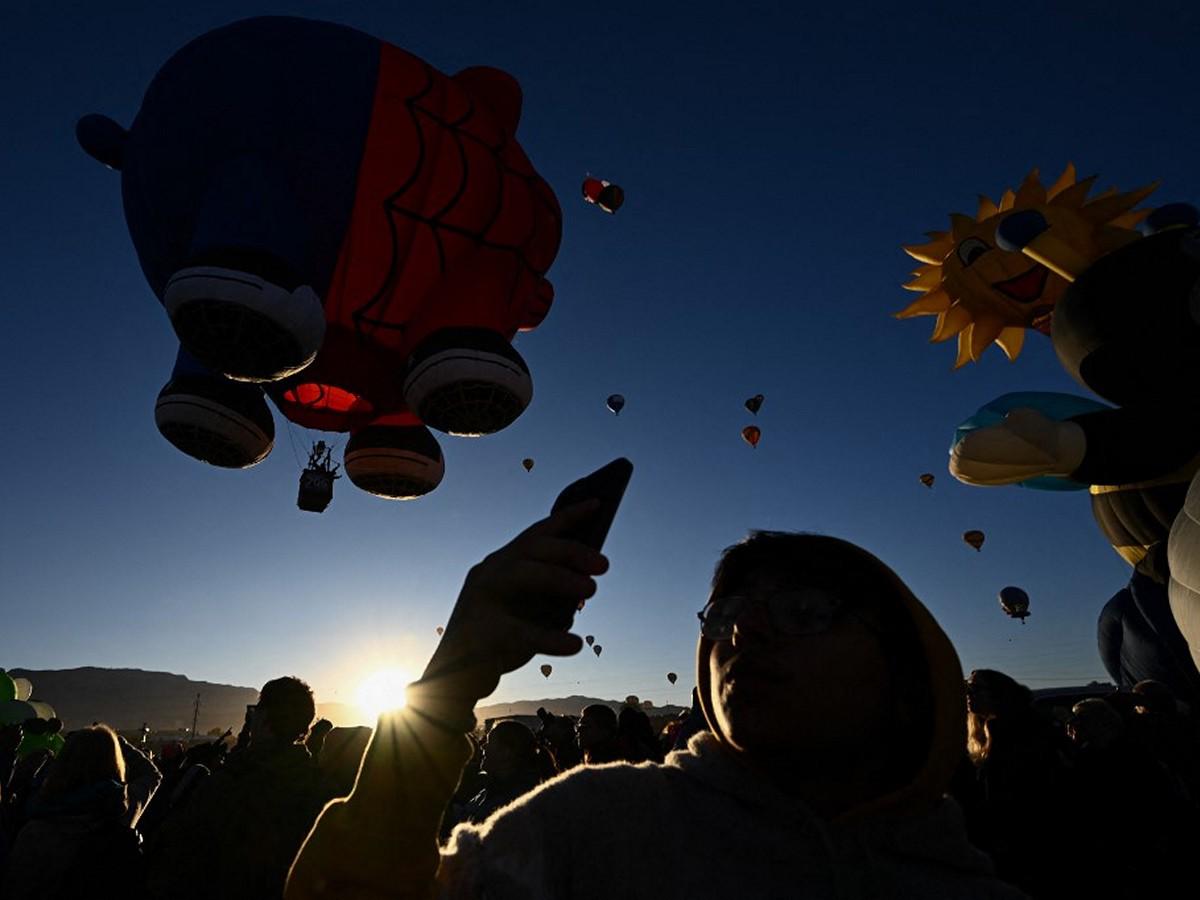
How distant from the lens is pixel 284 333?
508 centimetres

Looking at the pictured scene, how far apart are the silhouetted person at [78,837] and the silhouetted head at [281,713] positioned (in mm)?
664

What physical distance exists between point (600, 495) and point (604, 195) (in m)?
11.1

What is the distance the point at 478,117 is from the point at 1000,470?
506cm

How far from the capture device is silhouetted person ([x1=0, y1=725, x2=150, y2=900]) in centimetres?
310

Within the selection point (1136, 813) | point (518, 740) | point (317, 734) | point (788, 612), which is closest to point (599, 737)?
point (518, 740)

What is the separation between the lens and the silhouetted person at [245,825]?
9.45 ft

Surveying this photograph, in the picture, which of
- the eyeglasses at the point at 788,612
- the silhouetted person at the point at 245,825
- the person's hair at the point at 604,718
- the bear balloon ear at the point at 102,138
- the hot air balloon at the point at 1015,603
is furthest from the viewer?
the hot air balloon at the point at 1015,603

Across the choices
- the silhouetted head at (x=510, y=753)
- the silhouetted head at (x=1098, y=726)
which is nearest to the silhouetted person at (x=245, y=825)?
the silhouetted head at (x=510, y=753)

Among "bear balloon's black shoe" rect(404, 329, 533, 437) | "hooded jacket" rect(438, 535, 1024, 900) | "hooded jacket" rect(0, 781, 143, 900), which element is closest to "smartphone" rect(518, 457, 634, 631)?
"hooded jacket" rect(438, 535, 1024, 900)

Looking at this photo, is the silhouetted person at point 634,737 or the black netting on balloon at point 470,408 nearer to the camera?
the silhouetted person at point 634,737

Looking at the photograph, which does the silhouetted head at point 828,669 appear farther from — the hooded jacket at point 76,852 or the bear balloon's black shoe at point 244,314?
the bear balloon's black shoe at point 244,314

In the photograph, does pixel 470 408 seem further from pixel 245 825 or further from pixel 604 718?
pixel 245 825

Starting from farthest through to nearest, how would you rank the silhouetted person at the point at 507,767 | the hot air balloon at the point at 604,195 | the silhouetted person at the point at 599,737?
the hot air balloon at the point at 604,195
the silhouetted person at the point at 599,737
the silhouetted person at the point at 507,767

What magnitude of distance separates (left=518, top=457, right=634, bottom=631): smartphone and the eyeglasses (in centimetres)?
67
